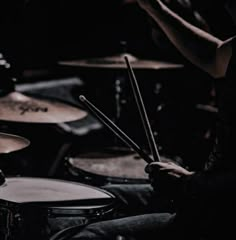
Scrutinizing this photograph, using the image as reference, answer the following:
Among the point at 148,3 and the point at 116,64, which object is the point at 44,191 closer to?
the point at 148,3

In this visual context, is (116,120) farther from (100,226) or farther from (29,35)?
(100,226)

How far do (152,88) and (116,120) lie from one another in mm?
794

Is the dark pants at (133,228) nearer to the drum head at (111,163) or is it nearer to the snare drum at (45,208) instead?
the snare drum at (45,208)

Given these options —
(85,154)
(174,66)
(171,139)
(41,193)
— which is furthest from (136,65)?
(41,193)

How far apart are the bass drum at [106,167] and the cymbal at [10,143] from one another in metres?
0.49

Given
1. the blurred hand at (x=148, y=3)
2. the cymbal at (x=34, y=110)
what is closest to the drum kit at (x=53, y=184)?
the cymbal at (x=34, y=110)

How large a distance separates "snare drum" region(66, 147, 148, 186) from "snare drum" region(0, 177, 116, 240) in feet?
1.35

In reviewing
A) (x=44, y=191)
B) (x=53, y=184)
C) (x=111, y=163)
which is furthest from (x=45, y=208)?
(x=111, y=163)

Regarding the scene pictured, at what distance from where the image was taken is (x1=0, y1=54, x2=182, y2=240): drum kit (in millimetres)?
2156

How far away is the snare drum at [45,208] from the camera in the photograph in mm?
2141

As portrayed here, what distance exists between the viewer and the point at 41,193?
7.85 ft

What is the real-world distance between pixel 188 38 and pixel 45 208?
854 mm

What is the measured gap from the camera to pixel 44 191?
95.7 inches

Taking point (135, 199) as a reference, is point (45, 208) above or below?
above
